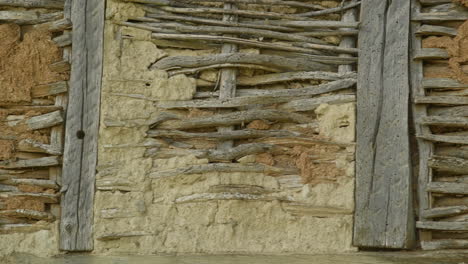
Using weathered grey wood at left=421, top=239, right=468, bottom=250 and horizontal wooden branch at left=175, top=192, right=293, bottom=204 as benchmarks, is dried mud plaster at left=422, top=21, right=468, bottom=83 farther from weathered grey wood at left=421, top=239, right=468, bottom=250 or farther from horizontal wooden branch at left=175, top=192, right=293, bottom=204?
horizontal wooden branch at left=175, top=192, right=293, bottom=204

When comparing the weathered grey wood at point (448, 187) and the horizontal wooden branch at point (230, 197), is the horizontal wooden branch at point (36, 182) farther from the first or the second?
the weathered grey wood at point (448, 187)

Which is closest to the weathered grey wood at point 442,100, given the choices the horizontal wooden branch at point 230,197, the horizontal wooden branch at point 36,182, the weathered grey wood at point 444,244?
the weathered grey wood at point 444,244

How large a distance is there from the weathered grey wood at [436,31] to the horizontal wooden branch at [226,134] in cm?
104

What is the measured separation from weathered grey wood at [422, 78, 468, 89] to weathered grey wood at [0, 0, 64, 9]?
8.06 feet

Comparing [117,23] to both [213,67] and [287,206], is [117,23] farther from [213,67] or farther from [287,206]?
[287,206]

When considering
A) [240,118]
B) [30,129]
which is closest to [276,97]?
[240,118]

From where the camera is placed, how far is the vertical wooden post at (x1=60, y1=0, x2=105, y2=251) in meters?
4.80

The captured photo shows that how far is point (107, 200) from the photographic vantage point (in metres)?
4.79

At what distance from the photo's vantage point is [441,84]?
469 cm

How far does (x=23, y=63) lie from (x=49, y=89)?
0.78 ft

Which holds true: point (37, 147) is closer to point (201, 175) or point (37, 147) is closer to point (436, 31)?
point (201, 175)

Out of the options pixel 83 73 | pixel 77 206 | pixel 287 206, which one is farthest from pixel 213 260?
pixel 83 73

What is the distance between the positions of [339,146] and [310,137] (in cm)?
19

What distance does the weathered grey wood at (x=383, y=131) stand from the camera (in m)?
4.63
